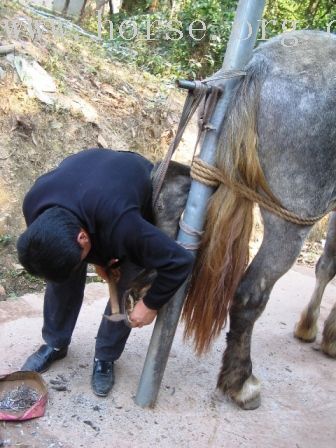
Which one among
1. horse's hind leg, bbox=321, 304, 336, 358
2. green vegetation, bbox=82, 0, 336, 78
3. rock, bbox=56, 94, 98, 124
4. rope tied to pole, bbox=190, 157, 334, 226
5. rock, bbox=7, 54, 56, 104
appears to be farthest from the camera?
green vegetation, bbox=82, 0, 336, 78

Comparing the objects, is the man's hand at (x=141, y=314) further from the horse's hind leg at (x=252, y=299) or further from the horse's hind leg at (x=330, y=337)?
the horse's hind leg at (x=330, y=337)

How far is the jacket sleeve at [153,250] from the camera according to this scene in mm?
1937

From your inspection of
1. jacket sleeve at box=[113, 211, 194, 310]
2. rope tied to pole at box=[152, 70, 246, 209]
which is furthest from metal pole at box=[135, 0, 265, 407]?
jacket sleeve at box=[113, 211, 194, 310]

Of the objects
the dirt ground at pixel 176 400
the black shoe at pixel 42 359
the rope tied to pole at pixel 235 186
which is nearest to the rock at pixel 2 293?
the dirt ground at pixel 176 400

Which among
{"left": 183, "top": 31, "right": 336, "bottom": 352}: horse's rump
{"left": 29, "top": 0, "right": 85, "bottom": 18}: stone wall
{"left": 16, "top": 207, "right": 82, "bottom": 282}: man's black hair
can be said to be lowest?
{"left": 16, "top": 207, "right": 82, "bottom": 282}: man's black hair

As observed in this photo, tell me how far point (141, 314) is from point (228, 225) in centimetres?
51

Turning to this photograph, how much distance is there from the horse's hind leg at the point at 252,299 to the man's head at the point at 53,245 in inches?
31.4

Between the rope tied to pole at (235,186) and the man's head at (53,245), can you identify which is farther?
the rope tied to pole at (235,186)

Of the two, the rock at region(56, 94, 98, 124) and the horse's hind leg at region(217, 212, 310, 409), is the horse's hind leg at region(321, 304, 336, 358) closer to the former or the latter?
the horse's hind leg at region(217, 212, 310, 409)

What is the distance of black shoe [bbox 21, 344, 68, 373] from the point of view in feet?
8.37

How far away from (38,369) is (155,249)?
3.38 ft

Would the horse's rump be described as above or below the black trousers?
above

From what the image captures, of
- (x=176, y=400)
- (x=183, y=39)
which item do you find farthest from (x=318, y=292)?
(x=183, y=39)

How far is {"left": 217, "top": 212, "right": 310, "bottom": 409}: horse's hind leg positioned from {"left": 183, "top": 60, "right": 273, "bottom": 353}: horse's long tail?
60 mm
